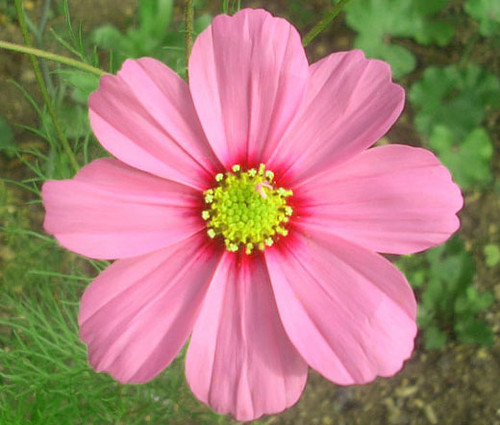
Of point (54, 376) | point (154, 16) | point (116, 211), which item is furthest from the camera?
point (154, 16)

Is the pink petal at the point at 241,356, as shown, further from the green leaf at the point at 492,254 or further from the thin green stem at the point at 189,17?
the green leaf at the point at 492,254

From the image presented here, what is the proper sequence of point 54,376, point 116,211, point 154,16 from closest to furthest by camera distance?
1. point 116,211
2. point 54,376
3. point 154,16

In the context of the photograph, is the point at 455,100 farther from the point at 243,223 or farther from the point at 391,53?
the point at 243,223

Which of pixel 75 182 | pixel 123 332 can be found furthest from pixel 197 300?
pixel 75 182

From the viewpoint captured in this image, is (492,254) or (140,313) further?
(492,254)

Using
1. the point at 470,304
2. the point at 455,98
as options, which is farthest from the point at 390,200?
the point at 455,98

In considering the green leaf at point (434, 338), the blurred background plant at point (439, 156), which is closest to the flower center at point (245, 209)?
the blurred background plant at point (439, 156)

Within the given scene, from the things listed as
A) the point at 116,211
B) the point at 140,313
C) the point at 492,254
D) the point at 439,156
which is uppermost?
the point at 116,211
